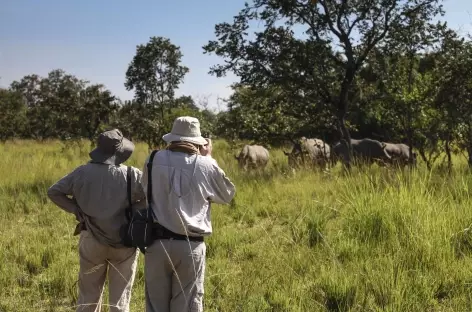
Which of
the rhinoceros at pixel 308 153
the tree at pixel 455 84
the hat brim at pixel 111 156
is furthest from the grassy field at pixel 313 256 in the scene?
the rhinoceros at pixel 308 153

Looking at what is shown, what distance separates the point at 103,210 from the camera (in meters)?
3.62

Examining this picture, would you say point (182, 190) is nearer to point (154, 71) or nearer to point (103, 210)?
point (103, 210)

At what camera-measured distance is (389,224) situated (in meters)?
5.14

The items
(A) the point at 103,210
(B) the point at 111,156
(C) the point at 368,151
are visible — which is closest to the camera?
(A) the point at 103,210

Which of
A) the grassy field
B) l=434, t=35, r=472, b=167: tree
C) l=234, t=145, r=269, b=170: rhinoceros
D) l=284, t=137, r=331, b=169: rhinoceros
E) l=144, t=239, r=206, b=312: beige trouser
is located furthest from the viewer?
l=234, t=145, r=269, b=170: rhinoceros

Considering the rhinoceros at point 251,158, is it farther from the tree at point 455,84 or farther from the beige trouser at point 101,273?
the beige trouser at point 101,273

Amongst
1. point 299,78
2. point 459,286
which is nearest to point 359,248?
point 459,286

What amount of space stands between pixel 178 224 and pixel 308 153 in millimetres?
10367

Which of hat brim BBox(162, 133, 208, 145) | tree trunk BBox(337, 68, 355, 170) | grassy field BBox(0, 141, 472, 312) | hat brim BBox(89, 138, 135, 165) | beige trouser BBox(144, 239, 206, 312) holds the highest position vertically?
tree trunk BBox(337, 68, 355, 170)

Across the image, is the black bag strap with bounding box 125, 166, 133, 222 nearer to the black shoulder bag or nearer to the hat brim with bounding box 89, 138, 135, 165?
the hat brim with bounding box 89, 138, 135, 165

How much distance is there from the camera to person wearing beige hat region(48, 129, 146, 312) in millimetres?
3623

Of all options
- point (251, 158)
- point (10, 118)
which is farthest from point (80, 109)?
point (10, 118)

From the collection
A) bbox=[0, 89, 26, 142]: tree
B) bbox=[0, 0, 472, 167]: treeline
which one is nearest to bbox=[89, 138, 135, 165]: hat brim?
bbox=[0, 0, 472, 167]: treeline

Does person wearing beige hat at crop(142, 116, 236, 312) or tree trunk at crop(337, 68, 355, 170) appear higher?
tree trunk at crop(337, 68, 355, 170)
